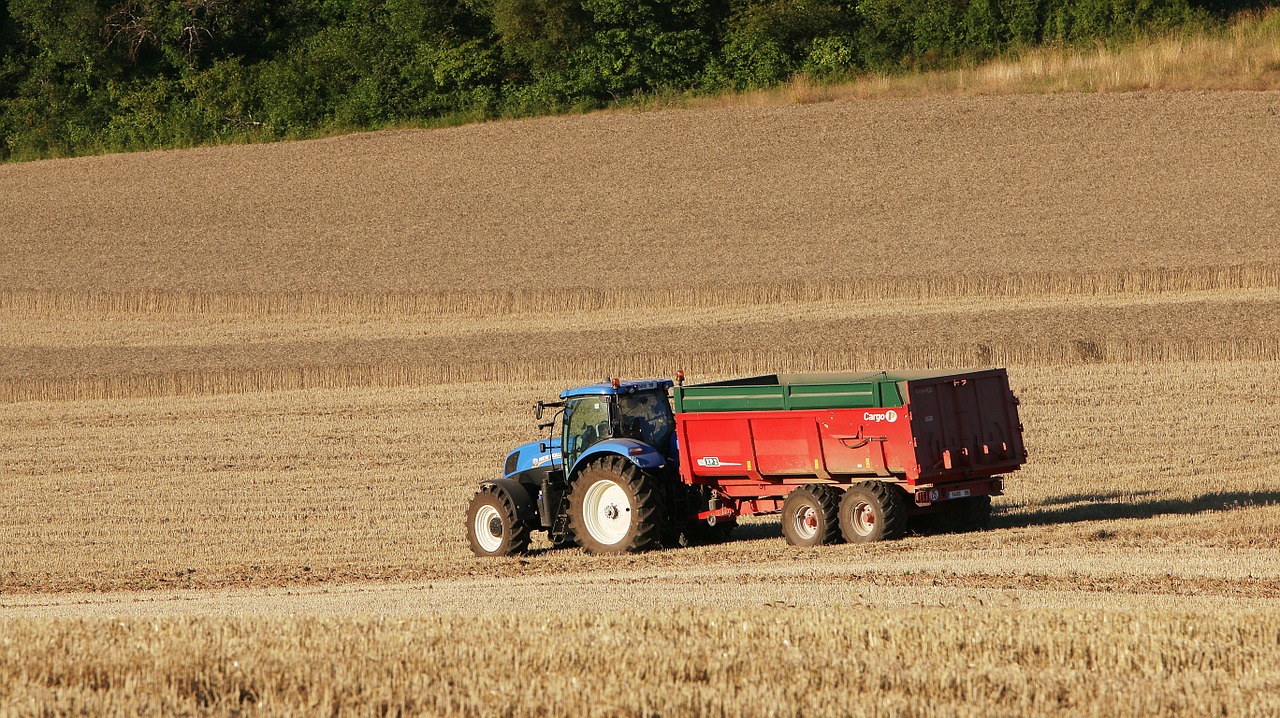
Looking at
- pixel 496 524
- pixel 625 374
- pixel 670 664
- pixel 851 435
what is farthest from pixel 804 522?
pixel 625 374

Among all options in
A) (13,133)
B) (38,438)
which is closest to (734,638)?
(38,438)

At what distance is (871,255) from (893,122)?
9072mm

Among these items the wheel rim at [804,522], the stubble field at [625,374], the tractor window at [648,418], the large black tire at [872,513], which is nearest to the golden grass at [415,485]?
the stubble field at [625,374]

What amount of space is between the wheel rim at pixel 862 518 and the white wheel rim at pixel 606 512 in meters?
2.04

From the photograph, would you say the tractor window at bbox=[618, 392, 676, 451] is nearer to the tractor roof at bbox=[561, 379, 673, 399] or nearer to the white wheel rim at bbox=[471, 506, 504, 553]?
the tractor roof at bbox=[561, 379, 673, 399]

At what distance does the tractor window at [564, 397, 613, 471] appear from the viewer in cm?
1423

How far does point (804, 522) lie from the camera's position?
13.6 meters

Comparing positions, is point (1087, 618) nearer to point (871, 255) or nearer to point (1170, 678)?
point (1170, 678)

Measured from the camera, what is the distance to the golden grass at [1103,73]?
38.5 m

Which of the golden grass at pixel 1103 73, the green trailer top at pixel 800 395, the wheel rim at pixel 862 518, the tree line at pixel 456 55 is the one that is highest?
the tree line at pixel 456 55

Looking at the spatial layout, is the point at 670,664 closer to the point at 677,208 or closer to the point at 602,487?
the point at 602,487

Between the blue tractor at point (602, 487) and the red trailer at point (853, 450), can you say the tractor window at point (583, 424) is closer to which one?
the blue tractor at point (602, 487)

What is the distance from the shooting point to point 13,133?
159ft

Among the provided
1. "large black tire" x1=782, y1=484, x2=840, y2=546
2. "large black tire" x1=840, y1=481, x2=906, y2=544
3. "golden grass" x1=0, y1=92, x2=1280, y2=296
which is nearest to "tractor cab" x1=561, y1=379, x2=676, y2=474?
"large black tire" x1=782, y1=484, x2=840, y2=546
